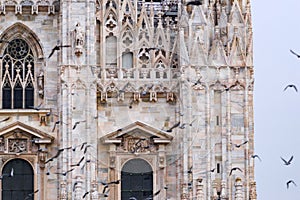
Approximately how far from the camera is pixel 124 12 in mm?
33625

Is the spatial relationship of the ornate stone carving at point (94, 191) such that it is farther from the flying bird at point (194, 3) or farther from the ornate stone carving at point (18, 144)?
the flying bird at point (194, 3)

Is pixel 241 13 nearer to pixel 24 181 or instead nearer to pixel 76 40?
pixel 76 40

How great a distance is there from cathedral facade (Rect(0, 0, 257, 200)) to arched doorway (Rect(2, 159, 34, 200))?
0.09 feet

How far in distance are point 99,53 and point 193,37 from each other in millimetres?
2722

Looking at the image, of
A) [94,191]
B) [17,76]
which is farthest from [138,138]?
[17,76]

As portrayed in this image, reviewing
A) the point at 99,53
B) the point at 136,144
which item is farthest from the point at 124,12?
the point at 136,144

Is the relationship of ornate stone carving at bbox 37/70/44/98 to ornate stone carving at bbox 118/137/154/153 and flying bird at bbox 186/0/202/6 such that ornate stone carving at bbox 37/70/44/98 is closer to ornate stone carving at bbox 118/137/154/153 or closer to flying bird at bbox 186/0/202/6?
ornate stone carving at bbox 118/137/154/153

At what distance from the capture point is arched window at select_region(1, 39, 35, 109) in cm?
3300

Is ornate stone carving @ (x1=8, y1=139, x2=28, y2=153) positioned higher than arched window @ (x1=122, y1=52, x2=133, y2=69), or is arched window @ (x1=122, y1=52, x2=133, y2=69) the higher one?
arched window @ (x1=122, y1=52, x2=133, y2=69)

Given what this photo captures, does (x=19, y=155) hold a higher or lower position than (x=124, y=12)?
lower

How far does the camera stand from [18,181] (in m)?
32.8

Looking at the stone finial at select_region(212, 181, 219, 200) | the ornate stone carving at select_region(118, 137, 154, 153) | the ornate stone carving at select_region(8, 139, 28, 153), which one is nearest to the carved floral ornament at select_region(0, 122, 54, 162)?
the ornate stone carving at select_region(8, 139, 28, 153)

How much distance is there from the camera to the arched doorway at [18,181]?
3269cm

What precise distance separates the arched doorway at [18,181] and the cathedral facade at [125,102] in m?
0.03
